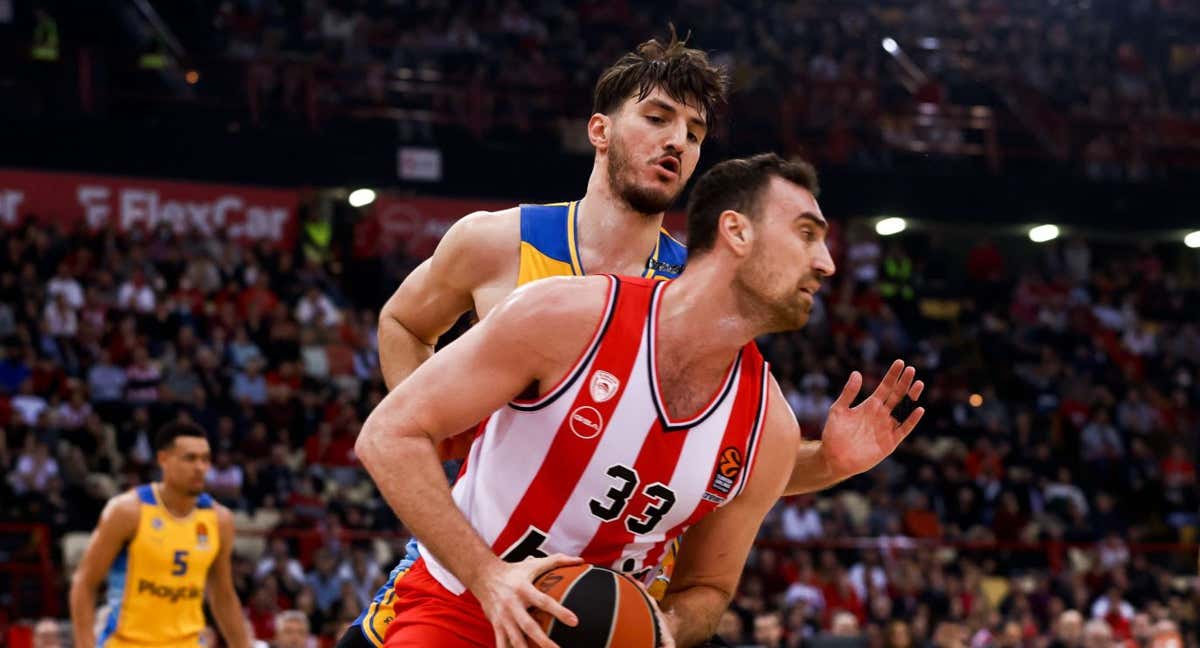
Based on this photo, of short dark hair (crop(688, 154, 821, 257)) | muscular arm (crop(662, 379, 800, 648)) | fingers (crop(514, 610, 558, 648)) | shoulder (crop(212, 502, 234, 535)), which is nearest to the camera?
fingers (crop(514, 610, 558, 648))

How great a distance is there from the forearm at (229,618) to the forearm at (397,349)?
419cm

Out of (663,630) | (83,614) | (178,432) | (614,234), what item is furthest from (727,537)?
(178,432)

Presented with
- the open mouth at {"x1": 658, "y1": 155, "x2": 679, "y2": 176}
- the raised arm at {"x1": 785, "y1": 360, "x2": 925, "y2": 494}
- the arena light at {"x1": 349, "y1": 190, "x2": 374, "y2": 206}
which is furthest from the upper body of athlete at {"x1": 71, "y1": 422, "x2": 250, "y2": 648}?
the arena light at {"x1": 349, "y1": 190, "x2": 374, "y2": 206}

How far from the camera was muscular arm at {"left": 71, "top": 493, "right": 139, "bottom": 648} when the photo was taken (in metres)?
8.59

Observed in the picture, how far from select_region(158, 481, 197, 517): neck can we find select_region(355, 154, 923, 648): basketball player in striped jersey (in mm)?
5435

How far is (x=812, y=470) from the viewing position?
4812 millimetres

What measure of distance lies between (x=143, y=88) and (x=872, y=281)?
37.6 feet

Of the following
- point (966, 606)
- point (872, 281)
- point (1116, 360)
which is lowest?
point (966, 606)

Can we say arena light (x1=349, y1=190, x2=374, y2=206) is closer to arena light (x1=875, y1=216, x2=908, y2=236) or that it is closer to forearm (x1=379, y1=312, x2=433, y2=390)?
arena light (x1=875, y1=216, x2=908, y2=236)

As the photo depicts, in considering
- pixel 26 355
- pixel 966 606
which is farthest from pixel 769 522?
pixel 26 355

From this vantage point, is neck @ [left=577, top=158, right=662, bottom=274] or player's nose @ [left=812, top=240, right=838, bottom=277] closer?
player's nose @ [left=812, top=240, right=838, bottom=277]

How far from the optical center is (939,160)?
24.8 meters

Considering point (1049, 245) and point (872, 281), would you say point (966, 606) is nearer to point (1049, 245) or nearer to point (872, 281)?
point (872, 281)

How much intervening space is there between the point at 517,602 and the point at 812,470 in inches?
57.8
